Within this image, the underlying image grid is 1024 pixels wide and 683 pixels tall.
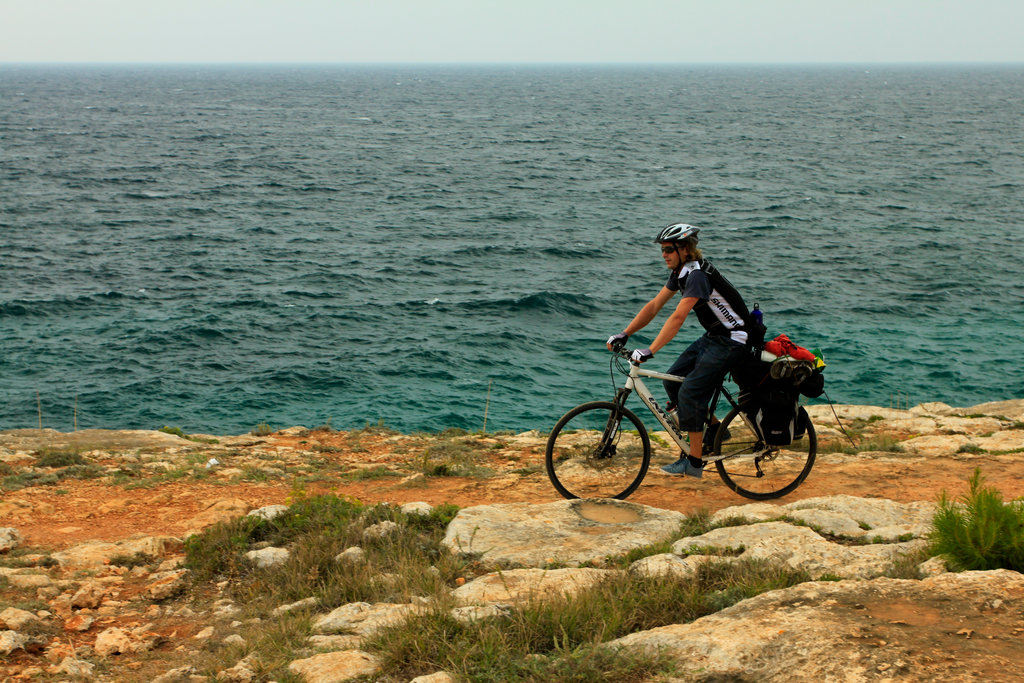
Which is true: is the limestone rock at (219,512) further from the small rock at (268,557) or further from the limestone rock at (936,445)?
the limestone rock at (936,445)

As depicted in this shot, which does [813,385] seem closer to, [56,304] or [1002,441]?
[1002,441]

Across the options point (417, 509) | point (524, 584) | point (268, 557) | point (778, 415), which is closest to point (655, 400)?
point (778, 415)

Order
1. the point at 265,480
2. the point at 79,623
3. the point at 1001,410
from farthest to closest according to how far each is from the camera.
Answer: the point at 1001,410, the point at 265,480, the point at 79,623

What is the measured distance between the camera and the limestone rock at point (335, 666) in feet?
15.3

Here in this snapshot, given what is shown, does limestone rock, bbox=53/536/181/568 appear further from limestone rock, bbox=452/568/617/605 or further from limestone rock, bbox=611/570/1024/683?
limestone rock, bbox=611/570/1024/683

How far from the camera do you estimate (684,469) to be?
787 centimetres

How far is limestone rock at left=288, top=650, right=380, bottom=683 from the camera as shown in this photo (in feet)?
15.3

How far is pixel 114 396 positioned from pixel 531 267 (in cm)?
1741

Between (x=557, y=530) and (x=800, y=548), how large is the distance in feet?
6.07

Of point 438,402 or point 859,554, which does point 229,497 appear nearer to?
point 859,554

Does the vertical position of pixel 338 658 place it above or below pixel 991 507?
below

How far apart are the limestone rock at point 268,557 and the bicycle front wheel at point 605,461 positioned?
7.90ft

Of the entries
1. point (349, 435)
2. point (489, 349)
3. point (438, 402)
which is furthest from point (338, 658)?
point (489, 349)

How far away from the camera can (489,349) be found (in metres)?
25.3
